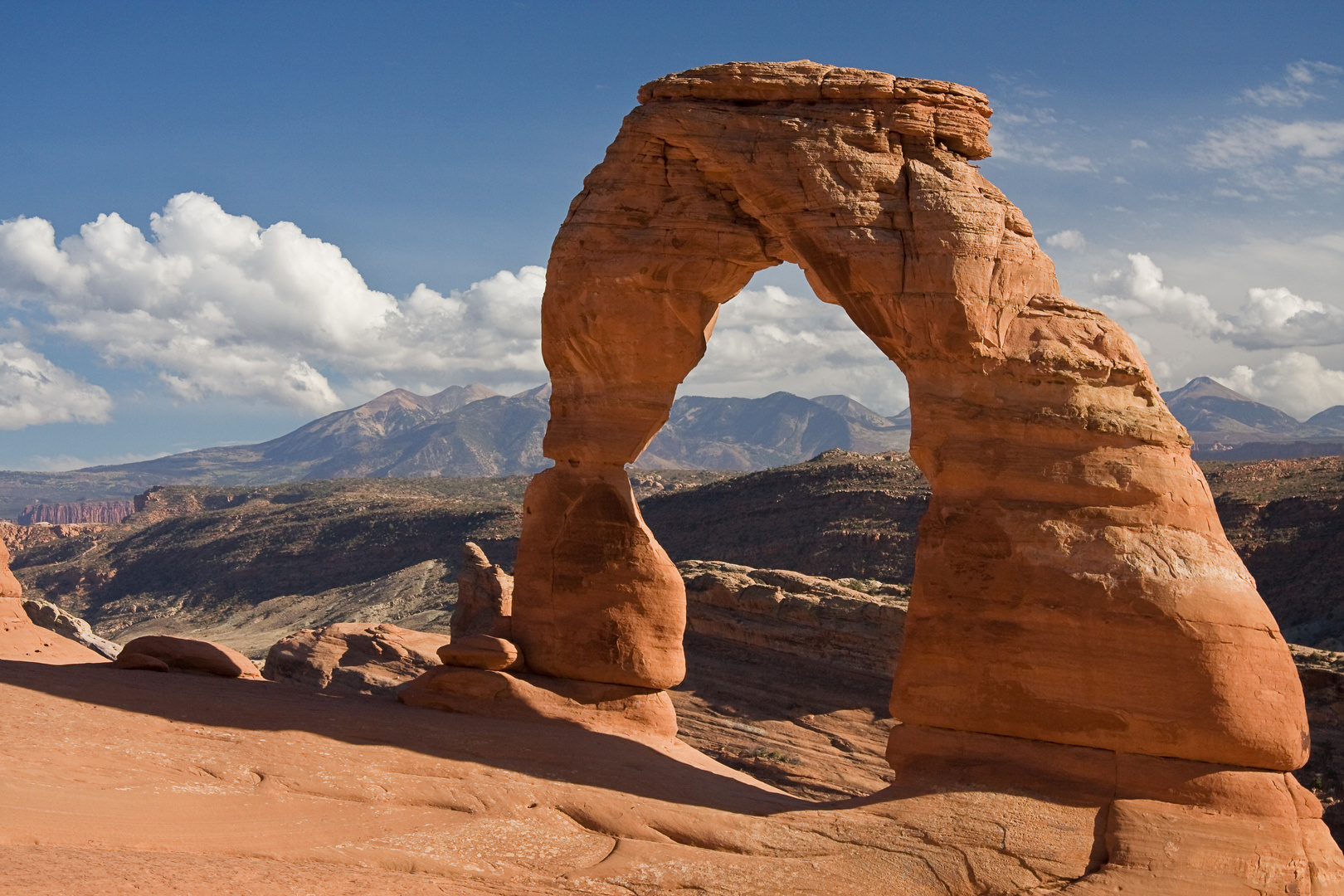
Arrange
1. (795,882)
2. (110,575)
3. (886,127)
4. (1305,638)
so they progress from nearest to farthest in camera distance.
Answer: (795,882), (886,127), (1305,638), (110,575)

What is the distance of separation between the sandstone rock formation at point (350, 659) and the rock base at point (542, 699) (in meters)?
5.54

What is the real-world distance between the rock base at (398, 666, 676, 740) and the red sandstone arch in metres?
0.28

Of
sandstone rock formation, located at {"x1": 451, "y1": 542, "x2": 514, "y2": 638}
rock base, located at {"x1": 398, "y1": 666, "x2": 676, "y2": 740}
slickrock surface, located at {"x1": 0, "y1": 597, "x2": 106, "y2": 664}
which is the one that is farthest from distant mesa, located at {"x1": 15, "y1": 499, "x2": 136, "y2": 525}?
rock base, located at {"x1": 398, "y1": 666, "x2": 676, "y2": 740}

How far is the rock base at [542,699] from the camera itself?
15.8 metres

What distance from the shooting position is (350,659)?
75.2 ft

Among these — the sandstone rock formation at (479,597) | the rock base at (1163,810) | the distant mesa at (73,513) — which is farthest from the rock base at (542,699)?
the distant mesa at (73,513)

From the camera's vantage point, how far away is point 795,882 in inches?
416

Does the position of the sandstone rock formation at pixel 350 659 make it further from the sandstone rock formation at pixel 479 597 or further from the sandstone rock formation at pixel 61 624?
the sandstone rock formation at pixel 61 624

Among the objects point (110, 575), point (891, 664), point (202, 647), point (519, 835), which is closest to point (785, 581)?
point (891, 664)

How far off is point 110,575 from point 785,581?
176ft

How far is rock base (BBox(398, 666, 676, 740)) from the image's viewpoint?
622 inches

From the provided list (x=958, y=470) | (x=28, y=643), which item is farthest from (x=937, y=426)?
(x=28, y=643)

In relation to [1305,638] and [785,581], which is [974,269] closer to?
[785,581]

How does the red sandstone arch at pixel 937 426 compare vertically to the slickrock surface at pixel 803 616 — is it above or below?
above
